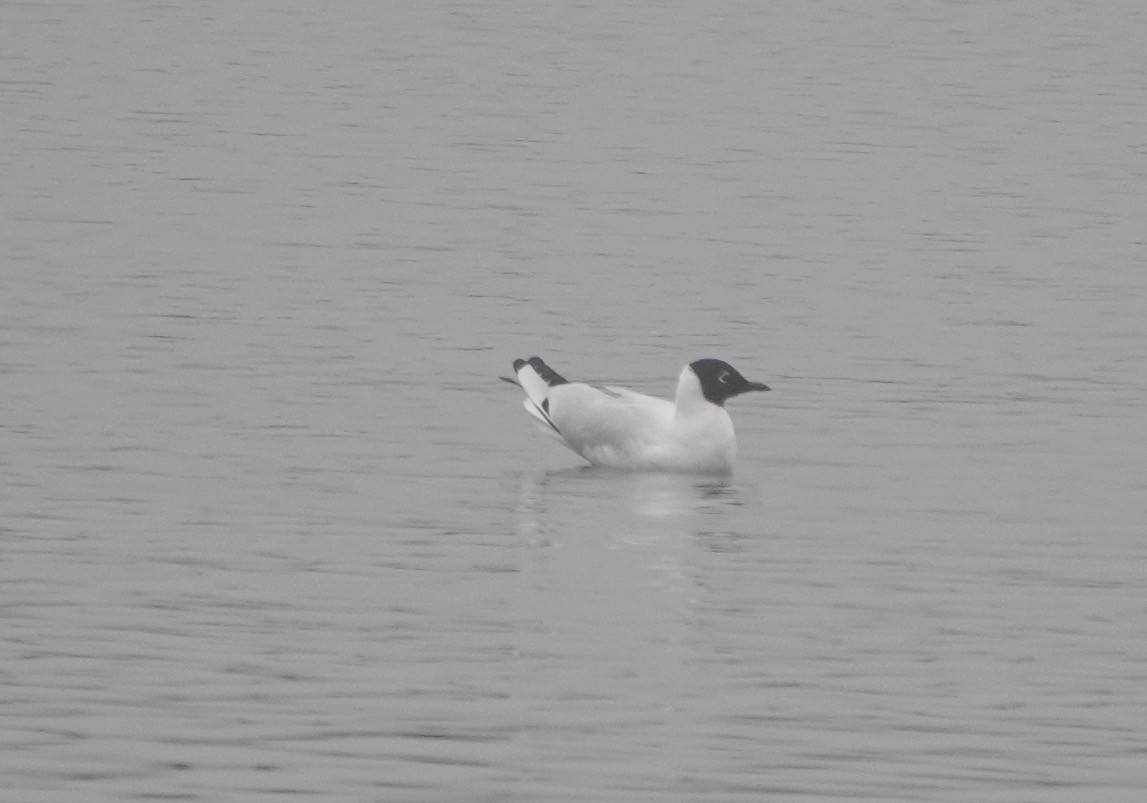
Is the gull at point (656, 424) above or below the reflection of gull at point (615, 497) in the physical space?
above

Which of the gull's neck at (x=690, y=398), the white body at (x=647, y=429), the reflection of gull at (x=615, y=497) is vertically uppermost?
the gull's neck at (x=690, y=398)

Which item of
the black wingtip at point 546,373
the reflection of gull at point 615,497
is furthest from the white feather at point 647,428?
the black wingtip at point 546,373

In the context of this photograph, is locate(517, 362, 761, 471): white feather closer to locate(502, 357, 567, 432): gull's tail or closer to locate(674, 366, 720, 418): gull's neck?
locate(674, 366, 720, 418): gull's neck

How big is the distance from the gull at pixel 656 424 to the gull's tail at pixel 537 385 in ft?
0.30

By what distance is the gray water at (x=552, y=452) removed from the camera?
32.6 ft

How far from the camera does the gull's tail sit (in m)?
17.2

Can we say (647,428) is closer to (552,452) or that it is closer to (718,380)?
A: (718,380)

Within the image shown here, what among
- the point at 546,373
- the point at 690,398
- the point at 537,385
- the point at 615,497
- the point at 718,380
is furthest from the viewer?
the point at 546,373

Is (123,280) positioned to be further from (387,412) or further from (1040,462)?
(1040,462)

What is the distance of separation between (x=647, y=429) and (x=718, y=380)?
63 cm

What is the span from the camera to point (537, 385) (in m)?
17.5

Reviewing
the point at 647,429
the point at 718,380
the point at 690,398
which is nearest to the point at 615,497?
the point at 647,429

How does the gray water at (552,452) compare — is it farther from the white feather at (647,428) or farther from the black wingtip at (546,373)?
the black wingtip at (546,373)

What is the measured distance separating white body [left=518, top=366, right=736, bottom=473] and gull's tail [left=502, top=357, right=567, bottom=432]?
182 mm
